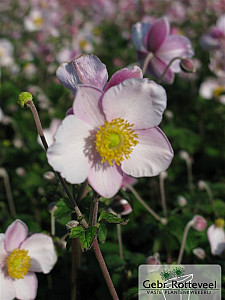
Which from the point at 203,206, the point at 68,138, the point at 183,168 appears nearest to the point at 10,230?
the point at 68,138

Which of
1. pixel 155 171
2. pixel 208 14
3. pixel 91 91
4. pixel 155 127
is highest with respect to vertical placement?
pixel 208 14

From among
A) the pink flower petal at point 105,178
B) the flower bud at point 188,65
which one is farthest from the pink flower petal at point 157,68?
the pink flower petal at point 105,178

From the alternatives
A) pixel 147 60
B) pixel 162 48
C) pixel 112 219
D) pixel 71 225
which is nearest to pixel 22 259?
pixel 71 225

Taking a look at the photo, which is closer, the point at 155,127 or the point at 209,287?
the point at 155,127

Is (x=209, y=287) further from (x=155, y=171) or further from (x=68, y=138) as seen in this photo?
(x=68, y=138)

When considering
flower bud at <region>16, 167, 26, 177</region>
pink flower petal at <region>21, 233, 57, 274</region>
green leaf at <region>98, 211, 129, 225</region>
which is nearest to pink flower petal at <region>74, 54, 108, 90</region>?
A: green leaf at <region>98, 211, 129, 225</region>

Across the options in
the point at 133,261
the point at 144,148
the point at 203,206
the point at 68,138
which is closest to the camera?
the point at 68,138
